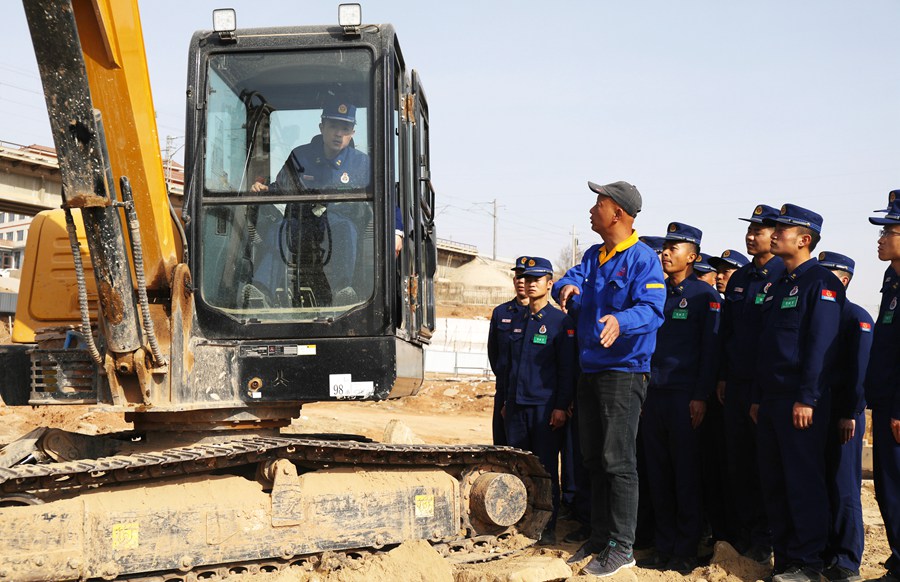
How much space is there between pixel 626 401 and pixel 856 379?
1319 mm

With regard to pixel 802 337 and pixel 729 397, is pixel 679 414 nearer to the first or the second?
pixel 729 397

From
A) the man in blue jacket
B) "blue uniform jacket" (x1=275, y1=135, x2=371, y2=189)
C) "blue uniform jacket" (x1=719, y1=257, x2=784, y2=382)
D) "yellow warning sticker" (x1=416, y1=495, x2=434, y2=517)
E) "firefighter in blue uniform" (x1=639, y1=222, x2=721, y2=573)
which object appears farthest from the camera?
"blue uniform jacket" (x1=719, y1=257, x2=784, y2=382)

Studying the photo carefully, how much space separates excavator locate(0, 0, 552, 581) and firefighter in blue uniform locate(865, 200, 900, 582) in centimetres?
203

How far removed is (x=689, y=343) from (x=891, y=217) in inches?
61.7

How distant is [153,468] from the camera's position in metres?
4.69

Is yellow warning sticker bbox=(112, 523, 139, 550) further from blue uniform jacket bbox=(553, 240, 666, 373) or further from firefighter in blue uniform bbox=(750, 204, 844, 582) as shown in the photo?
firefighter in blue uniform bbox=(750, 204, 844, 582)

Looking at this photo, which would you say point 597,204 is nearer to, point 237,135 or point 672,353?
point 672,353

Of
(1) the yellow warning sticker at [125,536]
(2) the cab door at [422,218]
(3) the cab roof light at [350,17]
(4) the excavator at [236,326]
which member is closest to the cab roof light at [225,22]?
(4) the excavator at [236,326]

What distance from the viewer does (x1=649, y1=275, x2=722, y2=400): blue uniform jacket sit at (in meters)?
6.14

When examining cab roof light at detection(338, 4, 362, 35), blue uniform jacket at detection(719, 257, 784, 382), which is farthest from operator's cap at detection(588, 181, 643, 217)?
cab roof light at detection(338, 4, 362, 35)

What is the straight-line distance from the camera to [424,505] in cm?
546

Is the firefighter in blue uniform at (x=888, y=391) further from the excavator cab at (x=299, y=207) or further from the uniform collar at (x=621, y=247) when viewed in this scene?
the excavator cab at (x=299, y=207)

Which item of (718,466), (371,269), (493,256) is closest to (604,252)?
(371,269)

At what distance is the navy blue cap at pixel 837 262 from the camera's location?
6754mm
